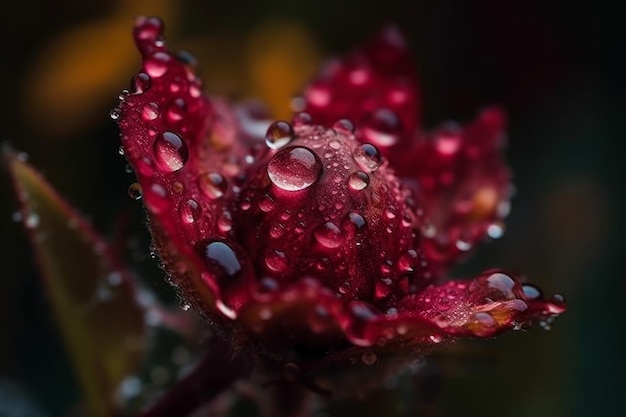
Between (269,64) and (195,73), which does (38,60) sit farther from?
(195,73)

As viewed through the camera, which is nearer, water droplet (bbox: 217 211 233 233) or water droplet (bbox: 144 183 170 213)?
water droplet (bbox: 144 183 170 213)

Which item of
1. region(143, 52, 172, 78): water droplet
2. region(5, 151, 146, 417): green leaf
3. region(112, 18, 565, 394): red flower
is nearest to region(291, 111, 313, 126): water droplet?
region(112, 18, 565, 394): red flower

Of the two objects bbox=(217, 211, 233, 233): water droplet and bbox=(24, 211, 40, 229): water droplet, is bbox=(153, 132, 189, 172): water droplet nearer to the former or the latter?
bbox=(217, 211, 233, 233): water droplet

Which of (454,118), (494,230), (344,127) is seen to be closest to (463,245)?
(494,230)

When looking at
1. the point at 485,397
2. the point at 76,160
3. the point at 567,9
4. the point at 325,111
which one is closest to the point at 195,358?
the point at 325,111

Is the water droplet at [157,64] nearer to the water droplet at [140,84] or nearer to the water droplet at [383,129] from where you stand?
the water droplet at [140,84]
